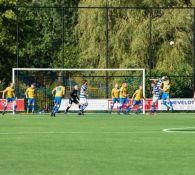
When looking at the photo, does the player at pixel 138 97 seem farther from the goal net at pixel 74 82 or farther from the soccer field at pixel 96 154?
the soccer field at pixel 96 154

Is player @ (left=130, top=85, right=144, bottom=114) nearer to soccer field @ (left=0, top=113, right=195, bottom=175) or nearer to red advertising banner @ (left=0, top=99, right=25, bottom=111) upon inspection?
red advertising banner @ (left=0, top=99, right=25, bottom=111)

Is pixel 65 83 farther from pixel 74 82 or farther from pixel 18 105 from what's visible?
pixel 18 105

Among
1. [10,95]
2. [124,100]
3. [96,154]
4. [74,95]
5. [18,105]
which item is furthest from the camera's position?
[18,105]

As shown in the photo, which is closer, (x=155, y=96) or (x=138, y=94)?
(x=155, y=96)

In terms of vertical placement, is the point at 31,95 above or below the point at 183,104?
above

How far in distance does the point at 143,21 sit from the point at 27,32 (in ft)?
37.4

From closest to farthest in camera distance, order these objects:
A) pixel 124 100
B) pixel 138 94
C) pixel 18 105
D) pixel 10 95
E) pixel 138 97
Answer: pixel 10 95
pixel 138 94
pixel 138 97
pixel 124 100
pixel 18 105

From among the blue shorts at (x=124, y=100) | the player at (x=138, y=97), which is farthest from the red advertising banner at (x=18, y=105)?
the player at (x=138, y=97)

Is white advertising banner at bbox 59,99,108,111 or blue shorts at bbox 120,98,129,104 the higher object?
blue shorts at bbox 120,98,129,104

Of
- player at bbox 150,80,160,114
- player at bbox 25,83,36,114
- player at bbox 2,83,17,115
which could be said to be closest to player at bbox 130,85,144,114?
player at bbox 150,80,160,114

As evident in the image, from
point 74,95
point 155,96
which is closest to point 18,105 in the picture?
point 74,95

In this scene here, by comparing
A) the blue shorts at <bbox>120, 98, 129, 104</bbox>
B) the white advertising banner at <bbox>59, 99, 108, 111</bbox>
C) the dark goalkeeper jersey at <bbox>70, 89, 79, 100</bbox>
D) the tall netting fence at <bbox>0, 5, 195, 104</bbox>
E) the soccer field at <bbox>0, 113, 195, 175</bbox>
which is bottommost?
the soccer field at <bbox>0, 113, 195, 175</bbox>

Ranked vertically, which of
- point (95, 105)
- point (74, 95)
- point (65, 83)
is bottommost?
point (95, 105)

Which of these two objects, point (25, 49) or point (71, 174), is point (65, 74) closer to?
point (25, 49)
